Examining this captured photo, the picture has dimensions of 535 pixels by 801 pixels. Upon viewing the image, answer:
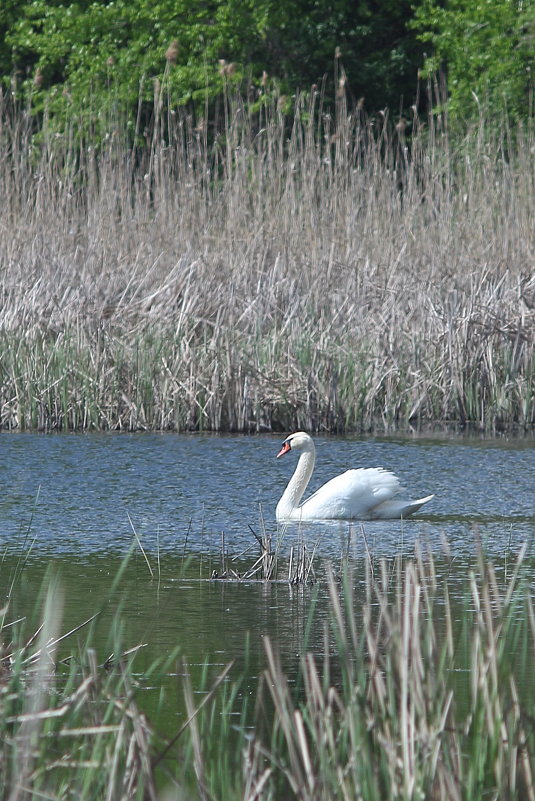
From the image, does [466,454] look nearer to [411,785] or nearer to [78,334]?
[78,334]

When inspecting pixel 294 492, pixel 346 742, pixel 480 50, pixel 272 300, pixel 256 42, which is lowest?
pixel 346 742

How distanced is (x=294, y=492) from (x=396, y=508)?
0.51 m

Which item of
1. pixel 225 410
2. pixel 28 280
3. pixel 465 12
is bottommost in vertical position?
pixel 225 410

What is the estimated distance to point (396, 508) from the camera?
730 cm

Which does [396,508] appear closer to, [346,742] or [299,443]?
[299,443]

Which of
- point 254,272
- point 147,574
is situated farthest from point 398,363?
point 147,574

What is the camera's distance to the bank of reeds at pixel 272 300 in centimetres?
999

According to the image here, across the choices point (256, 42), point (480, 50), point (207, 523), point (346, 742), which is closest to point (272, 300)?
point (207, 523)

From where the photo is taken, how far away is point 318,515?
24.2 ft

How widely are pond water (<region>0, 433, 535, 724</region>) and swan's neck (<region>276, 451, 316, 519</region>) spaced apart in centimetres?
8

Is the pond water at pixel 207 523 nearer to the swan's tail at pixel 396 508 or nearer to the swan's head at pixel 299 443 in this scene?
the swan's tail at pixel 396 508

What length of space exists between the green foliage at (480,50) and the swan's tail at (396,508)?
11.4 metres

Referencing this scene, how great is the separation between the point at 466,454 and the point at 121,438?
7.03 ft

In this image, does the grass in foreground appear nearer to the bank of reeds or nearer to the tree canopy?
the bank of reeds
